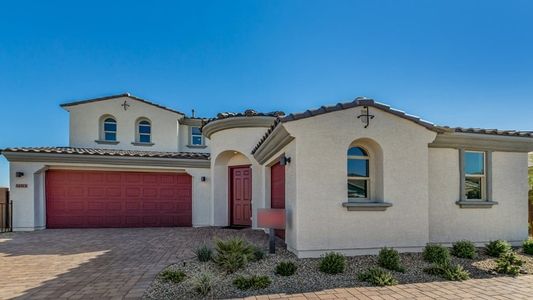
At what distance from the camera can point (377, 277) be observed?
565 centimetres

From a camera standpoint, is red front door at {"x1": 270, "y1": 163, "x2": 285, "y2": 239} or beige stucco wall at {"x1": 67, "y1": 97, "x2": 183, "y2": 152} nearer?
red front door at {"x1": 270, "y1": 163, "x2": 285, "y2": 239}

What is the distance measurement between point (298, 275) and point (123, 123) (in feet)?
52.1

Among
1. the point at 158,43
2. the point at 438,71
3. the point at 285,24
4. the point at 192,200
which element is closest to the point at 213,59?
the point at 158,43

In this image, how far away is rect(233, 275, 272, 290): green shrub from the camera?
536 centimetres

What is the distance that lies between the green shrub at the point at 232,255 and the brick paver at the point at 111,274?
1.40 metres

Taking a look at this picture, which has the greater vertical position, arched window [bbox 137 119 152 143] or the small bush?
arched window [bbox 137 119 152 143]

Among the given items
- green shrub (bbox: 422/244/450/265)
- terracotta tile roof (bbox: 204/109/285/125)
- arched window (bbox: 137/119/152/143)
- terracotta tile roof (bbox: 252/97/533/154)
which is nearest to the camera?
green shrub (bbox: 422/244/450/265)

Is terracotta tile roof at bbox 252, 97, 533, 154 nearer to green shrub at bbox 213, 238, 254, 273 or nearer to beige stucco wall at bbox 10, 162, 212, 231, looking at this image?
green shrub at bbox 213, 238, 254, 273

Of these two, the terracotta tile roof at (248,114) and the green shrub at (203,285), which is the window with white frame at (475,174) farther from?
the green shrub at (203,285)

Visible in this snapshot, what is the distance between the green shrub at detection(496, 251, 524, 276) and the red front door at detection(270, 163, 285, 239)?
5573 mm

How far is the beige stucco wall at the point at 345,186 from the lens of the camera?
6.98 m

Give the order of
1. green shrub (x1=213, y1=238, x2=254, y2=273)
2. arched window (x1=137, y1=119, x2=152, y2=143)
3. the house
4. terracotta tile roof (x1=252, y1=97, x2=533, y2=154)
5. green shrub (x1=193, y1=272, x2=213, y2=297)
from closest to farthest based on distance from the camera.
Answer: green shrub (x1=193, y1=272, x2=213, y2=297)
green shrub (x1=213, y1=238, x2=254, y2=273)
terracotta tile roof (x1=252, y1=97, x2=533, y2=154)
the house
arched window (x1=137, y1=119, x2=152, y2=143)

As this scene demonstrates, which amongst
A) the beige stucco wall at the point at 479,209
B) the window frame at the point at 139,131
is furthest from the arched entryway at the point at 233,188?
the beige stucco wall at the point at 479,209

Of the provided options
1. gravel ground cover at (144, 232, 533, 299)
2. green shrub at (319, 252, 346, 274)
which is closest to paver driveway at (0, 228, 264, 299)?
gravel ground cover at (144, 232, 533, 299)
